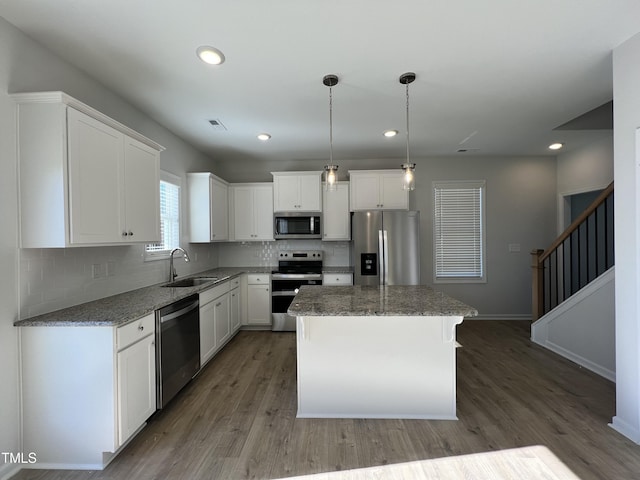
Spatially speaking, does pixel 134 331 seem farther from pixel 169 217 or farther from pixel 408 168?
pixel 408 168

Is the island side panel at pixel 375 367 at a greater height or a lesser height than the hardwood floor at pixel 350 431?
greater

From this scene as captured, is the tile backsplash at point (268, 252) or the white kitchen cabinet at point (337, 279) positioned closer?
the white kitchen cabinet at point (337, 279)

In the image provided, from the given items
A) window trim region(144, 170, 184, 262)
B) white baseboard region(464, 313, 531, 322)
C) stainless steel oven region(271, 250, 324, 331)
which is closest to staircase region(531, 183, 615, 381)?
white baseboard region(464, 313, 531, 322)

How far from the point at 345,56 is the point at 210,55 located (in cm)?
95

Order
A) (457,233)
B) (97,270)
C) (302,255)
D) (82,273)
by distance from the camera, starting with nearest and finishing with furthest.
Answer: (82,273), (97,270), (302,255), (457,233)

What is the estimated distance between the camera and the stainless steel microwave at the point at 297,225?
4.50 m

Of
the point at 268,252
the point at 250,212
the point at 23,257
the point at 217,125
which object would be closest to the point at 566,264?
the point at 268,252

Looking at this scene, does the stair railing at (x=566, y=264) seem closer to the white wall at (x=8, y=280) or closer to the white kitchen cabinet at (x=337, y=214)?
the white kitchen cabinet at (x=337, y=214)

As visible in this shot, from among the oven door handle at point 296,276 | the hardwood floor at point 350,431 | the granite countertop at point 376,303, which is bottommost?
the hardwood floor at point 350,431

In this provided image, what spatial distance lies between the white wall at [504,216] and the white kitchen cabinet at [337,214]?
434 mm

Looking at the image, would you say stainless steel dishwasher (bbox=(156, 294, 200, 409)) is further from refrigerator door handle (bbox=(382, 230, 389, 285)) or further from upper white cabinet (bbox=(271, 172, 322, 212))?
refrigerator door handle (bbox=(382, 230, 389, 285))

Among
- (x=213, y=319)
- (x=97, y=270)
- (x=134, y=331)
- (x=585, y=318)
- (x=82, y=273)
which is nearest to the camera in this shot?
(x=134, y=331)

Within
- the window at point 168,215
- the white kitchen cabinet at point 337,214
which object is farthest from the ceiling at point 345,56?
the white kitchen cabinet at point 337,214

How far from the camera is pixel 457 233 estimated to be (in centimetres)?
490
